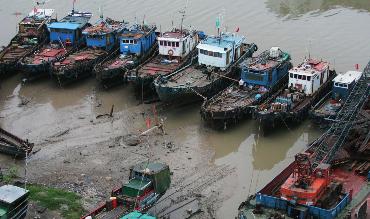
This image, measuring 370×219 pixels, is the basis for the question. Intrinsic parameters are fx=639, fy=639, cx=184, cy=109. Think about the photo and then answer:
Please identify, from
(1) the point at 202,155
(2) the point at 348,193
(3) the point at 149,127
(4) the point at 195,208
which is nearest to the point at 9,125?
(3) the point at 149,127

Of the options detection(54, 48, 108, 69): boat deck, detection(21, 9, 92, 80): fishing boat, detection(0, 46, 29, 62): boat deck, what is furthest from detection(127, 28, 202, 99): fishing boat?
detection(0, 46, 29, 62): boat deck

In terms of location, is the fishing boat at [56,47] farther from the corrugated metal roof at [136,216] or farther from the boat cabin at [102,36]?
the corrugated metal roof at [136,216]

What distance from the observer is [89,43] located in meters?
45.2

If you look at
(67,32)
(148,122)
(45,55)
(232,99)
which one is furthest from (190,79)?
(67,32)

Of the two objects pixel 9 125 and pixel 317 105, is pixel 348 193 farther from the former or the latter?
pixel 9 125

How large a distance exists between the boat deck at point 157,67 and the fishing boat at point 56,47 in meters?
6.09

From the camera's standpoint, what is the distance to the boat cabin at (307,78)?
3672 centimetres

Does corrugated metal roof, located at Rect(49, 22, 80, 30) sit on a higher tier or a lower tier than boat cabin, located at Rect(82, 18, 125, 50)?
higher

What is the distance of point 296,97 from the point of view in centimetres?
3662

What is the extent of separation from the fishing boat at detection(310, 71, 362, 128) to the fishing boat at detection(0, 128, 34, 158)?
15150 mm

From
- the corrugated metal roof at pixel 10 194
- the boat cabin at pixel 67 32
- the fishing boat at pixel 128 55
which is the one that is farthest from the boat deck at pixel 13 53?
the corrugated metal roof at pixel 10 194

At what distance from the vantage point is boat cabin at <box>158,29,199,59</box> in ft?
138

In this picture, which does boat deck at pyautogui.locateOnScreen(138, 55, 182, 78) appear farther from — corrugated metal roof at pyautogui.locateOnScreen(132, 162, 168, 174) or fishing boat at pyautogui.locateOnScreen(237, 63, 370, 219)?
fishing boat at pyautogui.locateOnScreen(237, 63, 370, 219)

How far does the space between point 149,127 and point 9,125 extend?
835cm
